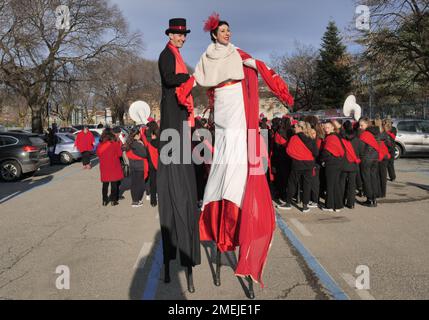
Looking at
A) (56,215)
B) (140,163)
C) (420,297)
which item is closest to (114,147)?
(140,163)

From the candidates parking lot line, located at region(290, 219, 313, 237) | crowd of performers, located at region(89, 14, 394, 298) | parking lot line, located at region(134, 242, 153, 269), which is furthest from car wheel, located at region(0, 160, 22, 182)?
crowd of performers, located at region(89, 14, 394, 298)

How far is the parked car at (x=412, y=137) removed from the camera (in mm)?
16562

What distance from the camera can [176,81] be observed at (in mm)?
3641

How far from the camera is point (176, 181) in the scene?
3.80 meters

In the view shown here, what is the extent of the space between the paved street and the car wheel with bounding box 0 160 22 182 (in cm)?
460

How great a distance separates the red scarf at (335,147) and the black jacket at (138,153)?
3.72m

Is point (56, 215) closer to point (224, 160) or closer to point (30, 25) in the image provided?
point (224, 160)

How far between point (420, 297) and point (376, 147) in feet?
15.3

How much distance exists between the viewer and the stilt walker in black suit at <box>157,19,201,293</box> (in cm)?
377

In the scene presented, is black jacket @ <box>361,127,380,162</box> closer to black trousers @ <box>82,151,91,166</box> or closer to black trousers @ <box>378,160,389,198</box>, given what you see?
black trousers @ <box>378,160,389,198</box>

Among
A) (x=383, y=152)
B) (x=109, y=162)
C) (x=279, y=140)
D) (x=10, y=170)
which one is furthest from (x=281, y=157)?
(x=10, y=170)

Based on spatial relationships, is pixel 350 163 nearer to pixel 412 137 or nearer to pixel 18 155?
pixel 18 155

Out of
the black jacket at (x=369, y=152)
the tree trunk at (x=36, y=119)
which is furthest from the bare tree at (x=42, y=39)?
the black jacket at (x=369, y=152)

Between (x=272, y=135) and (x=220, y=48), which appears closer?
(x=220, y=48)
